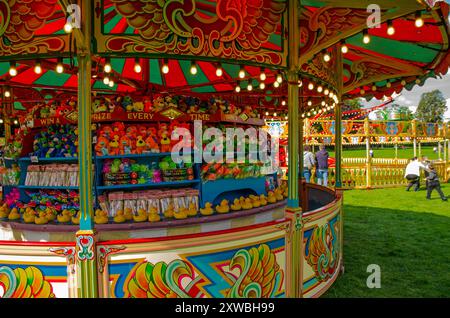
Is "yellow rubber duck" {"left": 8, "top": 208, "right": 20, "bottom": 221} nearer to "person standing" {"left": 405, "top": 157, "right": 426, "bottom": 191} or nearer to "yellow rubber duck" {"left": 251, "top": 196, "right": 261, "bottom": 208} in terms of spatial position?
"yellow rubber duck" {"left": 251, "top": 196, "right": 261, "bottom": 208}

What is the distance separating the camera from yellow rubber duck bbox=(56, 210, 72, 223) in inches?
209

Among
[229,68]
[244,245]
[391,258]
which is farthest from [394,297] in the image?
[229,68]

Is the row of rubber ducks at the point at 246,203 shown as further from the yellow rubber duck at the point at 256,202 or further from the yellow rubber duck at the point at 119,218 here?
the yellow rubber duck at the point at 119,218

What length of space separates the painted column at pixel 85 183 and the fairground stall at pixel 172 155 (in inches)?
0.4

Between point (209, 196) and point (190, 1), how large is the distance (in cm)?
324

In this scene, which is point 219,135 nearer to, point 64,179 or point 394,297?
point 64,179

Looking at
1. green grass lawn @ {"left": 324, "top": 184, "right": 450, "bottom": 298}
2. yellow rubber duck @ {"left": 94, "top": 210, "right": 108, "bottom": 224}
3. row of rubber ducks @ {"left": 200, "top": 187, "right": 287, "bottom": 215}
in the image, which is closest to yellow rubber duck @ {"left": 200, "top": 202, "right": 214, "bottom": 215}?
row of rubber ducks @ {"left": 200, "top": 187, "right": 287, "bottom": 215}

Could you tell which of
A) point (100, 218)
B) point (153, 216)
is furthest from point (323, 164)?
point (100, 218)

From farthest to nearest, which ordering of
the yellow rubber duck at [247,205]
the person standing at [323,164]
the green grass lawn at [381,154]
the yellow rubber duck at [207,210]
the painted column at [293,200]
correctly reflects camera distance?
the green grass lawn at [381,154] < the person standing at [323,164] < the yellow rubber duck at [247,205] < the yellow rubber duck at [207,210] < the painted column at [293,200]

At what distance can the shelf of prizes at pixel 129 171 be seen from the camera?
548cm

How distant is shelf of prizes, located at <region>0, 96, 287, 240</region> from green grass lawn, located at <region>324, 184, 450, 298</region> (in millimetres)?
1916

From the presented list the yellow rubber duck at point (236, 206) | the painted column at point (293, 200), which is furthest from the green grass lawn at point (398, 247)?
the yellow rubber duck at point (236, 206)

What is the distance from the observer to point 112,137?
5.73 m

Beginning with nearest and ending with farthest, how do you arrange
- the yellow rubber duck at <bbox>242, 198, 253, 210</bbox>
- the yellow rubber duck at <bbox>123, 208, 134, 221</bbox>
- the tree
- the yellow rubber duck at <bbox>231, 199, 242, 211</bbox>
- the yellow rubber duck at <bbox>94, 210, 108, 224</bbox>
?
the yellow rubber duck at <bbox>94, 210, 108, 224</bbox> → the yellow rubber duck at <bbox>123, 208, 134, 221</bbox> → the yellow rubber duck at <bbox>231, 199, 242, 211</bbox> → the yellow rubber duck at <bbox>242, 198, 253, 210</bbox> → the tree
